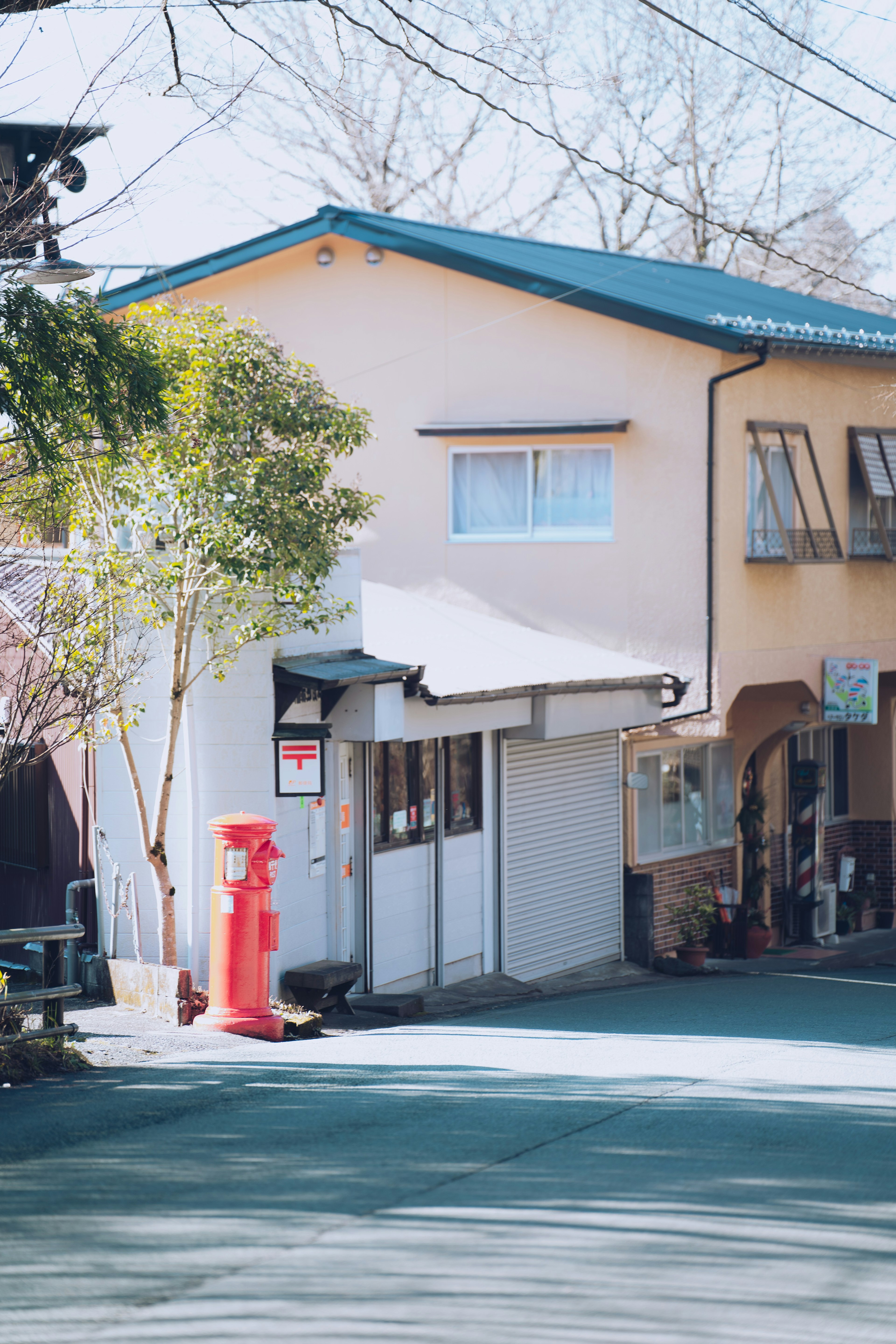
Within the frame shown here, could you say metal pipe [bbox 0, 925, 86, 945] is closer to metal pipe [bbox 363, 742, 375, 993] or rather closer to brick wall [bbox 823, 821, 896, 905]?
metal pipe [bbox 363, 742, 375, 993]

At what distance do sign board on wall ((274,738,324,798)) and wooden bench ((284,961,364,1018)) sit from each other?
1576 mm

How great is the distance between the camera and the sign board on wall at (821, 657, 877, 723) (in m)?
19.6

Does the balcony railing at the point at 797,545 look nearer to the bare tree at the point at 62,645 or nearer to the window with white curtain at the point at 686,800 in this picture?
the window with white curtain at the point at 686,800

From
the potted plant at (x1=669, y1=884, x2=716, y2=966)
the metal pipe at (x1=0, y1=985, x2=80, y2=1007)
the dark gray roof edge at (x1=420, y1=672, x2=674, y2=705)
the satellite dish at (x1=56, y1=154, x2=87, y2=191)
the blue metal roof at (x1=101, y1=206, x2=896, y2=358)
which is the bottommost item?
the potted plant at (x1=669, y1=884, x2=716, y2=966)

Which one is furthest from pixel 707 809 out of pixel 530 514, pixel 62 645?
pixel 62 645

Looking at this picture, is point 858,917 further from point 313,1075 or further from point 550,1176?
point 550,1176

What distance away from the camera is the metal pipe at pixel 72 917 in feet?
40.7

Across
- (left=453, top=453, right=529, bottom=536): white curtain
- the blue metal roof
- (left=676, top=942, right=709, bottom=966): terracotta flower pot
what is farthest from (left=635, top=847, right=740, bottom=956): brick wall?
the blue metal roof

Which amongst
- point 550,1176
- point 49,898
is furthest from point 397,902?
point 550,1176

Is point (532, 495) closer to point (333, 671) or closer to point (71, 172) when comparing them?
point (333, 671)

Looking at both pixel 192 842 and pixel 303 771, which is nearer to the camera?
pixel 303 771

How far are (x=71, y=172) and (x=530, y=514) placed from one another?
33.8 ft

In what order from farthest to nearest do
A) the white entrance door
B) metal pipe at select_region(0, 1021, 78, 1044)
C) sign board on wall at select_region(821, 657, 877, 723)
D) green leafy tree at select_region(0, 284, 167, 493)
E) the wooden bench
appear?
sign board on wall at select_region(821, 657, 877, 723) → the white entrance door → the wooden bench → metal pipe at select_region(0, 1021, 78, 1044) → green leafy tree at select_region(0, 284, 167, 493)

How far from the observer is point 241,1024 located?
424 inches
